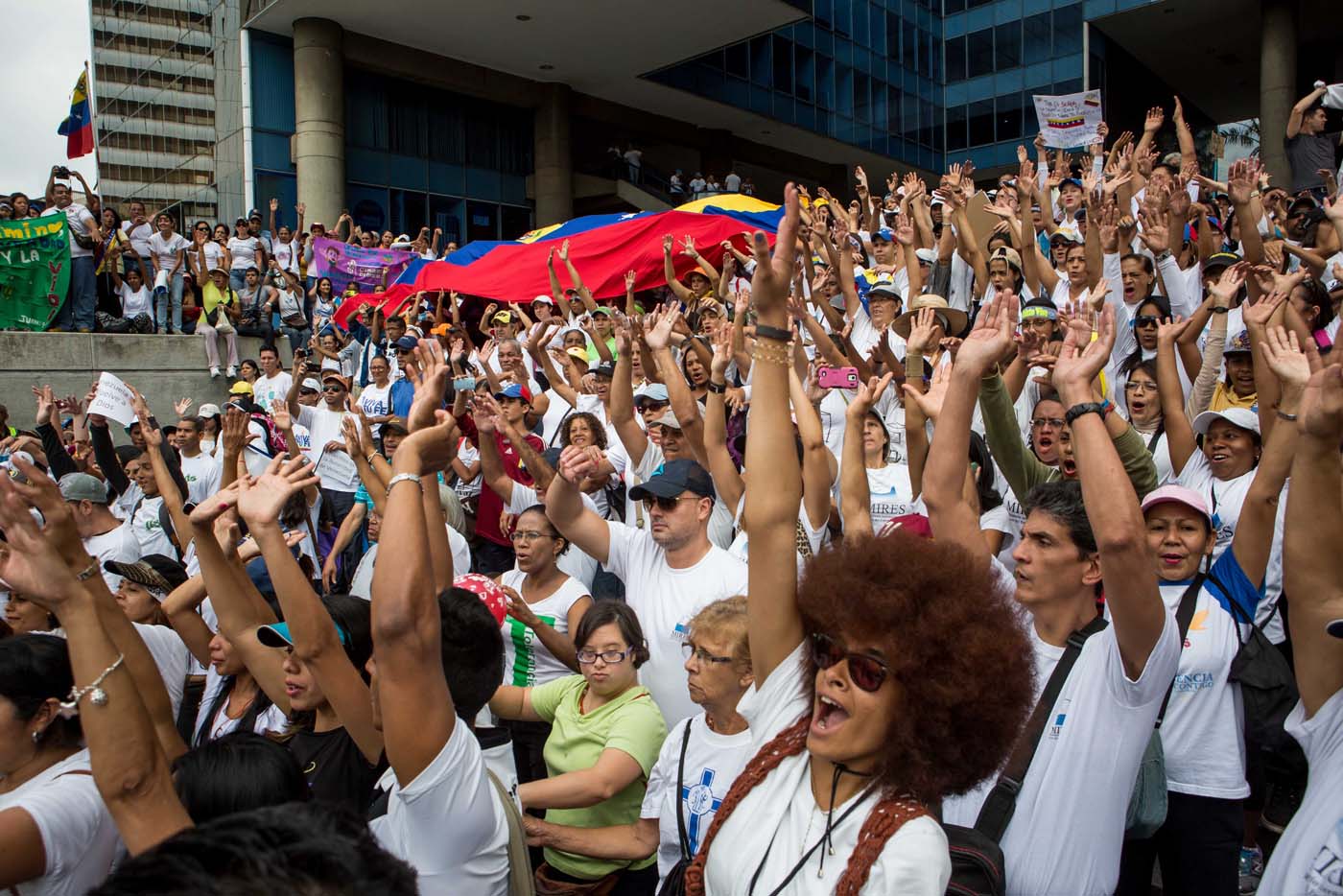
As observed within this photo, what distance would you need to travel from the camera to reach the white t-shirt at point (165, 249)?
13.9 metres

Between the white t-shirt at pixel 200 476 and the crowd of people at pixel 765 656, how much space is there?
200cm

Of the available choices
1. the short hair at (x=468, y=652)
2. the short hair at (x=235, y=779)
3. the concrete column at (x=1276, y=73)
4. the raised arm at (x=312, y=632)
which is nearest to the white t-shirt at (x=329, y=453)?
the raised arm at (x=312, y=632)

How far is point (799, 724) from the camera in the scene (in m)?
1.98

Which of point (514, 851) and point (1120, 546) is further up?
point (1120, 546)

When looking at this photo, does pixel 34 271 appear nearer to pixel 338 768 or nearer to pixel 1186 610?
pixel 338 768

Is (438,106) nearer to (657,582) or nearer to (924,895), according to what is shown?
(657,582)

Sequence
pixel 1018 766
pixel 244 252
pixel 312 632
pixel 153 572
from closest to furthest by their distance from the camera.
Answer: pixel 1018 766 < pixel 312 632 < pixel 153 572 < pixel 244 252

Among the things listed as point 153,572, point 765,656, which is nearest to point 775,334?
point 765,656

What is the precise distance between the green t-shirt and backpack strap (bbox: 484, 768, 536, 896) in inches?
30.9

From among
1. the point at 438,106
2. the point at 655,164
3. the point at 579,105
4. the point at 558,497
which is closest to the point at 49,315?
the point at 558,497

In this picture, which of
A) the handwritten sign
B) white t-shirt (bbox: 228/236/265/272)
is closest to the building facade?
white t-shirt (bbox: 228/236/265/272)

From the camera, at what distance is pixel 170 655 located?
152 inches

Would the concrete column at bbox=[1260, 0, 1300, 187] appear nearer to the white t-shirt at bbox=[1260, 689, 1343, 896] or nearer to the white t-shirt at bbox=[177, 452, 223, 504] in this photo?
the white t-shirt at bbox=[177, 452, 223, 504]

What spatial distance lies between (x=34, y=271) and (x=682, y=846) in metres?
13.2
